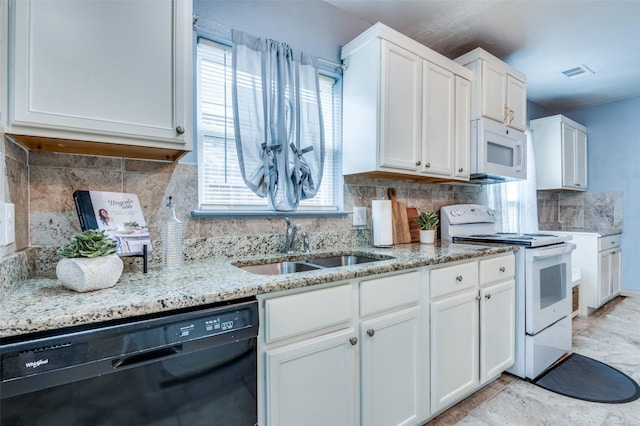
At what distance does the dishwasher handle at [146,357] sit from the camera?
84 centimetres

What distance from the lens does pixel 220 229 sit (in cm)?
170

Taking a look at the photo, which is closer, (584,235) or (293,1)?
(293,1)

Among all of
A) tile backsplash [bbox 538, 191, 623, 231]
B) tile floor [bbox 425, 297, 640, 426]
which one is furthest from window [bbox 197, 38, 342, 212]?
tile backsplash [bbox 538, 191, 623, 231]

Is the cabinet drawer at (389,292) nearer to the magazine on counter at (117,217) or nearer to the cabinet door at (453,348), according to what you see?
the cabinet door at (453,348)

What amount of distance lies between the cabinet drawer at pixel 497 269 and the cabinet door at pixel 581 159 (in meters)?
2.84

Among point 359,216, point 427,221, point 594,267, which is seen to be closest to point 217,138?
point 359,216

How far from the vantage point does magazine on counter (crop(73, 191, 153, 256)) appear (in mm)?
1259

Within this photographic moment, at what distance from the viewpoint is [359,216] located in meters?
2.26

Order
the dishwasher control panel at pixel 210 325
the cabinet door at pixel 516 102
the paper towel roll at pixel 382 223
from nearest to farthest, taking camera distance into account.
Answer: the dishwasher control panel at pixel 210 325, the paper towel roll at pixel 382 223, the cabinet door at pixel 516 102

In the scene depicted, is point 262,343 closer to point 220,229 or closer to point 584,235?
point 220,229

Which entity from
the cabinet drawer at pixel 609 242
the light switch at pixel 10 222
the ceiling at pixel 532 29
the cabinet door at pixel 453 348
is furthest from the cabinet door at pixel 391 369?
the cabinet drawer at pixel 609 242

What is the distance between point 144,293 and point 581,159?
5.12 m

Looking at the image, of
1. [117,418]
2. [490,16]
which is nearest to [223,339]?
[117,418]

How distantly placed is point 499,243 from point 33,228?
8.31 feet
